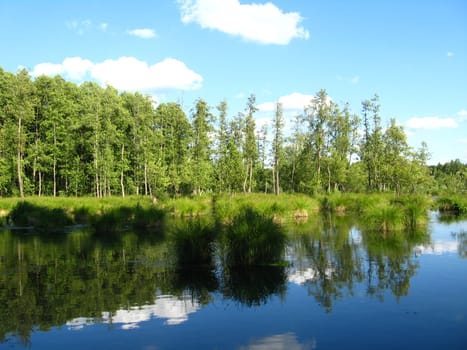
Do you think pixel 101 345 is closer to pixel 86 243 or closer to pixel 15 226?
pixel 86 243

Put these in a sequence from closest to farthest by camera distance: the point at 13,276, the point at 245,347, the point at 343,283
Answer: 1. the point at 245,347
2. the point at 343,283
3. the point at 13,276

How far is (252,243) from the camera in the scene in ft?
45.1

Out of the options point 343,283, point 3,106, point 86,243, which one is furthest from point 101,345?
point 3,106

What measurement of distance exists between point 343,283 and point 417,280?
2.05 m

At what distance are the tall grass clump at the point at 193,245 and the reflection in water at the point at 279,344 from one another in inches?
251

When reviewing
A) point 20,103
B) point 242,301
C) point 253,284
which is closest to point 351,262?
point 253,284

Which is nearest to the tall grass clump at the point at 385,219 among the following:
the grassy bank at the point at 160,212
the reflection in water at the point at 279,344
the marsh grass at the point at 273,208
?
the grassy bank at the point at 160,212

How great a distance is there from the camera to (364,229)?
74.1 ft

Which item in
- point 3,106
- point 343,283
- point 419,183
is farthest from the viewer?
point 3,106

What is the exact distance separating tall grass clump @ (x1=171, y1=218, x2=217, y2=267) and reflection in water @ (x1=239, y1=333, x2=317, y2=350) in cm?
639

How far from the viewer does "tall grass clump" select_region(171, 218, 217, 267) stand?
45.5 ft

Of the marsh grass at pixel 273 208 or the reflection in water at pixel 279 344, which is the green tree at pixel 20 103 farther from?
the reflection in water at pixel 279 344

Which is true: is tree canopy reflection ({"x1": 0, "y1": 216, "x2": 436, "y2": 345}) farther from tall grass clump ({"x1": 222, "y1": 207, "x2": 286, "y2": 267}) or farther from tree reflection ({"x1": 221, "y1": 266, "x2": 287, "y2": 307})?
tall grass clump ({"x1": 222, "y1": 207, "x2": 286, "y2": 267})

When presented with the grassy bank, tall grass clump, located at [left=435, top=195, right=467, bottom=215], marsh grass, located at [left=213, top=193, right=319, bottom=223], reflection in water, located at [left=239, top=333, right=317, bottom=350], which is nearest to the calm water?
reflection in water, located at [left=239, top=333, right=317, bottom=350]
